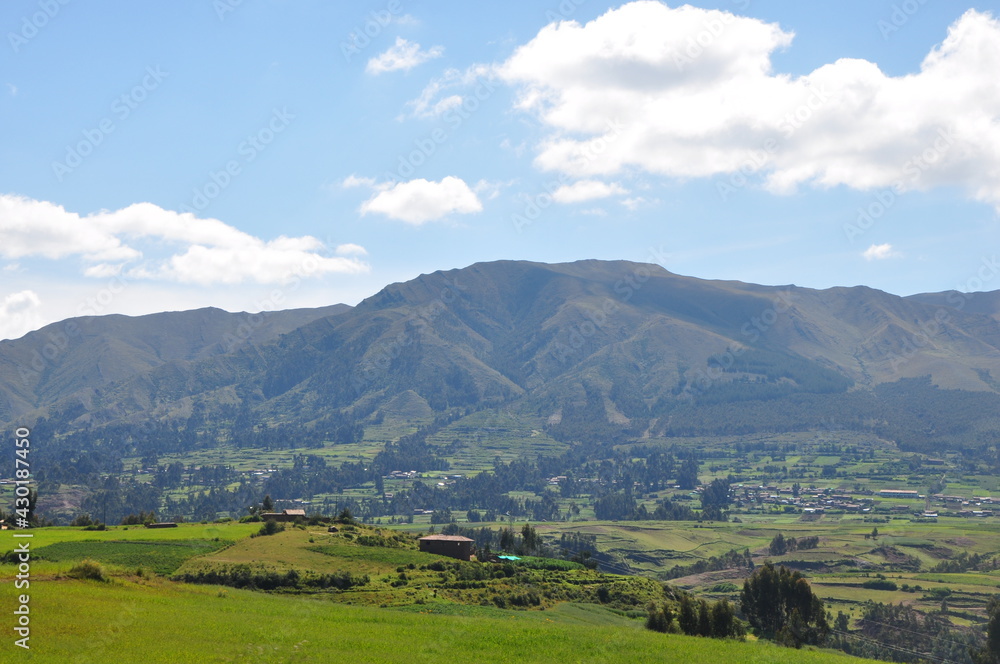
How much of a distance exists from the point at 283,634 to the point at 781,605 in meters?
70.3

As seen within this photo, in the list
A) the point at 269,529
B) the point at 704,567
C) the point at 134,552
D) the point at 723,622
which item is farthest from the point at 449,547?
the point at 704,567

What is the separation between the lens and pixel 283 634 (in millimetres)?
44875

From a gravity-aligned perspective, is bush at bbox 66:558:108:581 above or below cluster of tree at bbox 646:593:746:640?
above

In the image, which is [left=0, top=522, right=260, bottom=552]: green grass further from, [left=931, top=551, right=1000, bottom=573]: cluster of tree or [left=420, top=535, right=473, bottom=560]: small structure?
[left=931, top=551, right=1000, bottom=573]: cluster of tree

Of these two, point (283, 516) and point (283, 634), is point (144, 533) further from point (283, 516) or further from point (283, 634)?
point (283, 634)

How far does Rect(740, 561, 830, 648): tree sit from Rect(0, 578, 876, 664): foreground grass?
132ft

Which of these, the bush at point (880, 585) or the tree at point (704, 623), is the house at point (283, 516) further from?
the bush at point (880, 585)

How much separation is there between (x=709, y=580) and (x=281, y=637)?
499 ft

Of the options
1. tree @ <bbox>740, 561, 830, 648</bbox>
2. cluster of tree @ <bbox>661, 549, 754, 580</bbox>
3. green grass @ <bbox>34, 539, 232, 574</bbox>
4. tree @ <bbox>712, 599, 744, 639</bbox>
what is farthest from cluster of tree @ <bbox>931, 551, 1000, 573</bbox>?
green grass @ <bbox>34, 539, 232, 574</bbox>

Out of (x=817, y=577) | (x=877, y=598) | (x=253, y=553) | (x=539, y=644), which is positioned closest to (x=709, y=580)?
(x=817, y=577)

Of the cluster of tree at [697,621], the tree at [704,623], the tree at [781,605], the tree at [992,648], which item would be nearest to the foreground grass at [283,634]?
the cluster of tree at [697,621]

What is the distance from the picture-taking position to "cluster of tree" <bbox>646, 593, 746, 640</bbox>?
2687 inches

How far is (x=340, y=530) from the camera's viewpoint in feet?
338

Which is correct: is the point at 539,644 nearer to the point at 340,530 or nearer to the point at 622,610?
the point at 622,610
